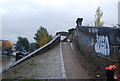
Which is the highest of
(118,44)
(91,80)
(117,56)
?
(118,44)

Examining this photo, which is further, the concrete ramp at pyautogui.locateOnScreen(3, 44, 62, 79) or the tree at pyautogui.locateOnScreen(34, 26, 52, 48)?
the tree at pyautogui.locateOnScreen(34, 26, 52, 48)

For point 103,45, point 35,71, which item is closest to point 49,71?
point 35,71

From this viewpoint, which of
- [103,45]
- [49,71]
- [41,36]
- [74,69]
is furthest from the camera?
[41,36]

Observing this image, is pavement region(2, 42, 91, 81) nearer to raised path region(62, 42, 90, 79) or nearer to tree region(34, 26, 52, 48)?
raised path region(62, 42, 90, 79)

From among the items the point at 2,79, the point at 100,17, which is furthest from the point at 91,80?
the point at 100,17

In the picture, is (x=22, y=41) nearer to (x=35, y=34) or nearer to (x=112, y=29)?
(x=35, y=34)

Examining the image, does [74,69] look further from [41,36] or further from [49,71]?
[41,36]

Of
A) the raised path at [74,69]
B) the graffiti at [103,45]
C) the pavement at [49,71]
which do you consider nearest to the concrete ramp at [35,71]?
the pavement at [49,71]

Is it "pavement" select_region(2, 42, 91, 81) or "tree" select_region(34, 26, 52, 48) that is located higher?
"tree" select_region(34, 26, 52, 48)

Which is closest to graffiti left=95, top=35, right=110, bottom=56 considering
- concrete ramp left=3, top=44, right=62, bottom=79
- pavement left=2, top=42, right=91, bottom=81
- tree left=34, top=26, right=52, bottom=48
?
pavement left=2, top=42, right=91, bottom=81

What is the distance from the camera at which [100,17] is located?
2802 centimetres

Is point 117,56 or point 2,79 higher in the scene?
point 117,56

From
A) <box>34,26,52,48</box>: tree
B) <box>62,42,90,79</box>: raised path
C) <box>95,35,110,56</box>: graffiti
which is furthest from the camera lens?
<box>34,26,52,48</box>: tree

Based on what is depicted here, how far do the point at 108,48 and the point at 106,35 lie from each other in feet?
2.45
